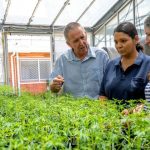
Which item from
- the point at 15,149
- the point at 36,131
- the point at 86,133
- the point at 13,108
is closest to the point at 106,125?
the point at 86,133

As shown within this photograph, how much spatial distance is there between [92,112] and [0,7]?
6.38 metres

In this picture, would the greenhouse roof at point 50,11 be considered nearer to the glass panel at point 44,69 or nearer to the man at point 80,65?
the glass panel at point 44,69

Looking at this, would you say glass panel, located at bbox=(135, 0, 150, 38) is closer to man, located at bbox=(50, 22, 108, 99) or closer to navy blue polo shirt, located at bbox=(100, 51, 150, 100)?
man, located at bbox=(50, 22, 108, 99)

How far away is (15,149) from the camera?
839mm

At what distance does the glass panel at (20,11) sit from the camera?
7.25 m

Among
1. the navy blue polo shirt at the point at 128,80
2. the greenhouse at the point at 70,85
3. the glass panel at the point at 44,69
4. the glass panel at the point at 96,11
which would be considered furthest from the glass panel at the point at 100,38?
the navy blue polo shirt at the point at 128,80

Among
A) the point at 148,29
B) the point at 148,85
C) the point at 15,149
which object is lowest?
the point at 15,149

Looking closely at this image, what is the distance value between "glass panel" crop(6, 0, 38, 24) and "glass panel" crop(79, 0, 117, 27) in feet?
5.08

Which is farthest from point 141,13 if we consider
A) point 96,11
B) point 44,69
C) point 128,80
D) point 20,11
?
point 128,80

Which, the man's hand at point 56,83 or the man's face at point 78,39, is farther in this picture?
the man's face at point 78,39

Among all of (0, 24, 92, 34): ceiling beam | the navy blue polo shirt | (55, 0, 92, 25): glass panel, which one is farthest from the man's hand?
(0, 24, 92, 34): ceiling beam

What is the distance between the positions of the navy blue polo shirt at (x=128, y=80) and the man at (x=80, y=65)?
0.52m

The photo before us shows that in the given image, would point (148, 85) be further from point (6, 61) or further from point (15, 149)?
point (6, 61)

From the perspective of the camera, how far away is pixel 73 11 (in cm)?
788
